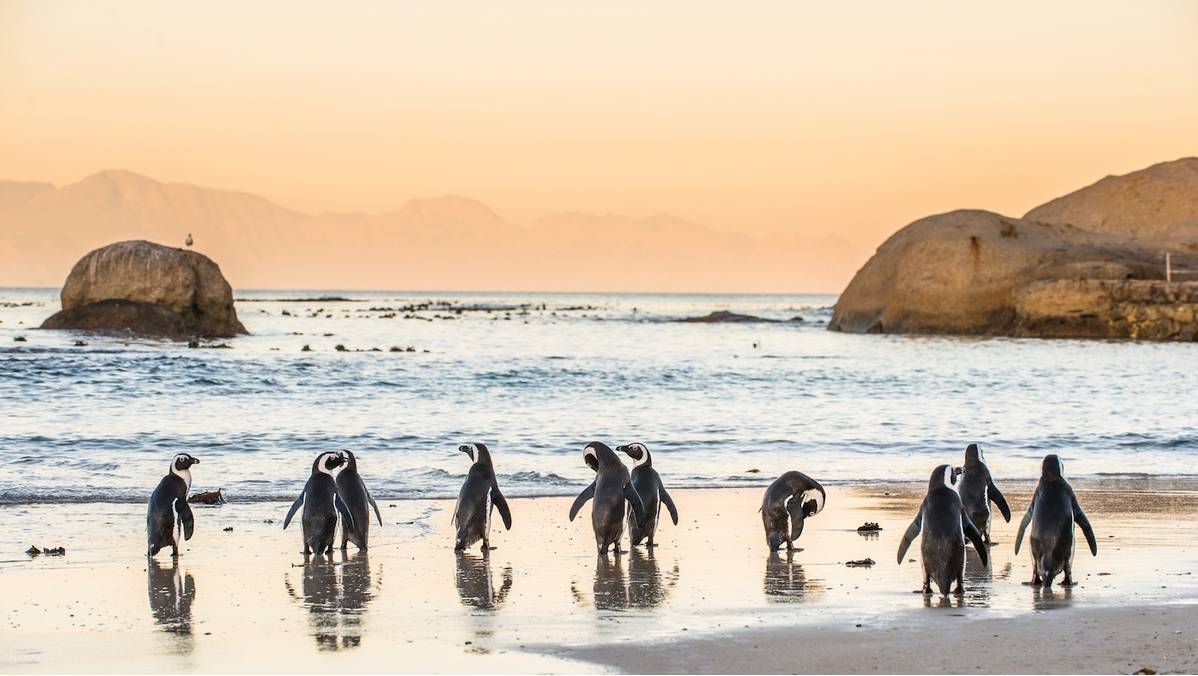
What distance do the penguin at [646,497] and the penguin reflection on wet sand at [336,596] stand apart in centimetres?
212

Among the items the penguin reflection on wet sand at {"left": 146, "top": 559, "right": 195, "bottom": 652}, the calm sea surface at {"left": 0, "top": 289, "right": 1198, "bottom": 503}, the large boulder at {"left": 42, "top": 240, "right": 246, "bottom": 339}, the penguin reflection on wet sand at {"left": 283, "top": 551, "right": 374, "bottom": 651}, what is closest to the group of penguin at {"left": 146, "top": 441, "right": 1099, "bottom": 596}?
the penguin reflection on wet sand at {"left": 283, "top": 551, "right": 374, "bottom": 651}

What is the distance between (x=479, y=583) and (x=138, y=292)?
37251 mm

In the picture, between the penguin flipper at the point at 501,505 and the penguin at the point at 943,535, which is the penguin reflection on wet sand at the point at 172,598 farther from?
the penguin at the point at 943,535

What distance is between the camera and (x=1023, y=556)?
10430mm

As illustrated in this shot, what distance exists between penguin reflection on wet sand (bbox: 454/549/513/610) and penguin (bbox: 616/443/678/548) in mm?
1222

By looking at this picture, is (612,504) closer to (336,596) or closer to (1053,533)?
(336,596)

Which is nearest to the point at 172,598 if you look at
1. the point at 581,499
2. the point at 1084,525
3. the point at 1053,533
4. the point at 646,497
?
the point at 581,499

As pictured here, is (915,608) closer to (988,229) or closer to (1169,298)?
(1169,298)

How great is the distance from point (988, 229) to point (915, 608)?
53.0 m

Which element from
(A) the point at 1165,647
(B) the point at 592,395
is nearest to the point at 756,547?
(A) the point at 1165,647

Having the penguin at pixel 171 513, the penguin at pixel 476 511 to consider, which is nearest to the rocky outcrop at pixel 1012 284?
the penguin at pixel 476 511

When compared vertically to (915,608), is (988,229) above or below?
above

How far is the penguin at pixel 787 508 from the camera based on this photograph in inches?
426

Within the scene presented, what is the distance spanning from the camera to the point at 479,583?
30.8 feet
